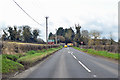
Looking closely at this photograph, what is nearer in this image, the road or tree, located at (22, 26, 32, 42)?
the road

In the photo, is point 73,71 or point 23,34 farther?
point 23,34

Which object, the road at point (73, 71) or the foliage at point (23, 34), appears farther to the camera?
the foliage at point (23, 34)

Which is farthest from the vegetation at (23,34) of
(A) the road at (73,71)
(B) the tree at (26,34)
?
(A) the road at (73,71)

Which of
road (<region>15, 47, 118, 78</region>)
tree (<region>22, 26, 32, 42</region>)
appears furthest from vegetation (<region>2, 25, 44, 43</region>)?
road (<region>15, 47, 118, 78</region>)

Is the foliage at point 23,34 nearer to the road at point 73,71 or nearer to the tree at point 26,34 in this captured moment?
the tree at point 26,34

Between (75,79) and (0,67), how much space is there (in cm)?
537

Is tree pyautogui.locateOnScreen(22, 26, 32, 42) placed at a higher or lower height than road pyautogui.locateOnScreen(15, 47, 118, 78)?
higher

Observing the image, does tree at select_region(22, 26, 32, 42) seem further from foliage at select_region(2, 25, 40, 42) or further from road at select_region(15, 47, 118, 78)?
road at select_region(15, 47, 118, 78)

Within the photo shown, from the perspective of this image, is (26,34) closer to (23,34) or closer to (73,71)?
(23,34)

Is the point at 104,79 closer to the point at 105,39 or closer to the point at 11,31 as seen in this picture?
the point at 105,39

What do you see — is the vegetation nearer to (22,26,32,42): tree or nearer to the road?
(22,26,32,42): tree

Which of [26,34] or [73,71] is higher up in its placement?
[26,34]

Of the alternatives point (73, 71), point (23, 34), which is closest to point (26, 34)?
point (23, 34)

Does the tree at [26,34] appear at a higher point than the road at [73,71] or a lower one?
higher
